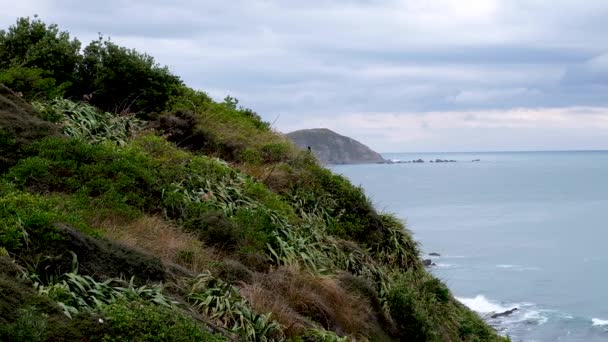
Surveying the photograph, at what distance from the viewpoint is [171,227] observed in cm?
1009

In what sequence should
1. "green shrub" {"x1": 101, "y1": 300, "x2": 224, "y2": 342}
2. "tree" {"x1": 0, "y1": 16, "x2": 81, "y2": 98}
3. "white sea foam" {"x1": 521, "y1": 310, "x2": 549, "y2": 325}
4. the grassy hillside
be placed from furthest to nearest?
"white sea foam" {"x1": 521, "y1": 310, "x2": 549, "y2": 325} < "tree" {"x1": 0, "y1": 16, "x2": 81, "y2": 98} < the grassy hillside < "green shrub" {"x1": 101, "y1": 300, "x2": 224, "y2": 342}

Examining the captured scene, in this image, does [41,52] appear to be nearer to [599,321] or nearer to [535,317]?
[535,317]

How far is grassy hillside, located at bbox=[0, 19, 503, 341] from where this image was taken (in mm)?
6688

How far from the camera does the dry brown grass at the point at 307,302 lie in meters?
8.48

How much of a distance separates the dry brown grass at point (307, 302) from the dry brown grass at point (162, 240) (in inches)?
30.4

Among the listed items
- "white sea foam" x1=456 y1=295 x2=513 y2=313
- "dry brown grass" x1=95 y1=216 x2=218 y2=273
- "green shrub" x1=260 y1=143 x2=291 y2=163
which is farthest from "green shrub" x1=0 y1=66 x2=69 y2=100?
"white sea foam" x1=456 y1=295 x2=513 y2=313

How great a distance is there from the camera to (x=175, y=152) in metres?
13.1

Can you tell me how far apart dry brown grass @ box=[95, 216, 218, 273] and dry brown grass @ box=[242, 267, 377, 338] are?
0.77 metres

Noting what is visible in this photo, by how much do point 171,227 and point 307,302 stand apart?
210cm

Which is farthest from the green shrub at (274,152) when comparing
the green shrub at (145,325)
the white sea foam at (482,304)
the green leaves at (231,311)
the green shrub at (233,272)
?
the white sea foam at (482,304)

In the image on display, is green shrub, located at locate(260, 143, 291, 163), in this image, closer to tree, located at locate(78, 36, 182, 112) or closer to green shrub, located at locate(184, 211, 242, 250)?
tree, located at locate(78, 36, 182, 112)

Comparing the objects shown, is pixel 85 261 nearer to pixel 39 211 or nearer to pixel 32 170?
pixel 39 211

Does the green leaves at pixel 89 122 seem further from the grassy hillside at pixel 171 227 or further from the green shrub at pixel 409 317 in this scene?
the green shrub at pixel 409 317

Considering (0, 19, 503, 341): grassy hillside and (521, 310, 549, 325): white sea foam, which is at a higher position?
(0, 19, 503, 341): grassy hillside
